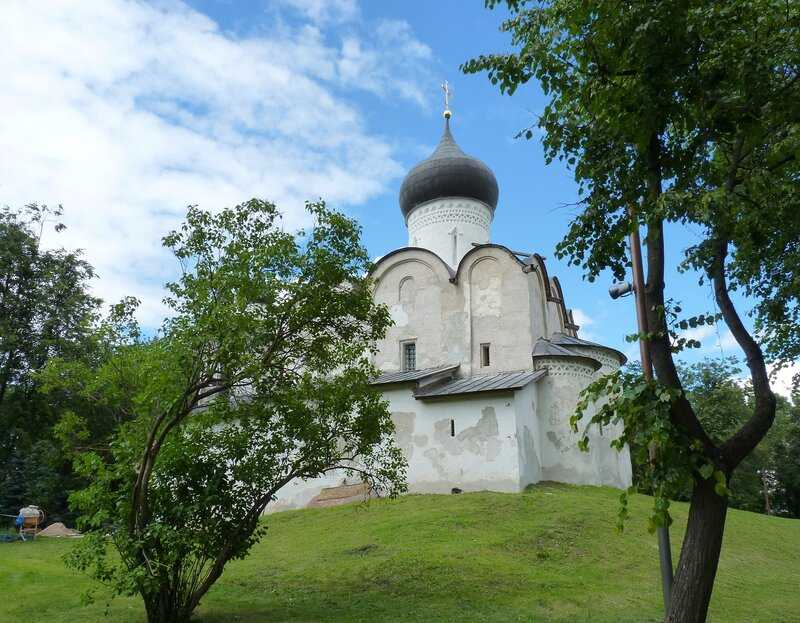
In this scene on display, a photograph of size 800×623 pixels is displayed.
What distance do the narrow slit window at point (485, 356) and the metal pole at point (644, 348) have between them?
12425 millimetres

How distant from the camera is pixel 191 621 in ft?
28.7

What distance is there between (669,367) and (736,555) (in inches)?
324

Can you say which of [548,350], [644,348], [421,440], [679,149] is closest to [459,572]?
[644,348]

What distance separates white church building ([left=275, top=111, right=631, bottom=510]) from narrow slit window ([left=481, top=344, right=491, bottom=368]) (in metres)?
0.03

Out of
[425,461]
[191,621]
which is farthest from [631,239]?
[425,461]

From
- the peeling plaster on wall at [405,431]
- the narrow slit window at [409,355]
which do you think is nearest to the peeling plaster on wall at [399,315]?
the narrow slit window at [409,355]

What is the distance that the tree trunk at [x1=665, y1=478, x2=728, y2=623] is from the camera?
6145mm

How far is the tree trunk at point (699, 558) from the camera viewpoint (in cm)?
614

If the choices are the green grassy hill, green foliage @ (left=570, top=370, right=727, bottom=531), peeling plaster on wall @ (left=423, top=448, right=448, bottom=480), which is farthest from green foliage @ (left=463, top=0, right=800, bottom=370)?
peeling plaster on wall @ (left=423, top=448, right=448, bottom=480)

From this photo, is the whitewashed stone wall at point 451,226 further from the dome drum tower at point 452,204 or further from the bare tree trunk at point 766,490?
the bare tree trunk at point 766,490

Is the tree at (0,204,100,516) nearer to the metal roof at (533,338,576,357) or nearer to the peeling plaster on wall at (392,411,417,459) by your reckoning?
the peeling plaster on wall at (392,411,417,459)

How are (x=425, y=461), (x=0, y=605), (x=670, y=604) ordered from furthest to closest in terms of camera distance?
1. (x=425, y=461)
2. (x=0, y=605)
3. (x=670, y=604)

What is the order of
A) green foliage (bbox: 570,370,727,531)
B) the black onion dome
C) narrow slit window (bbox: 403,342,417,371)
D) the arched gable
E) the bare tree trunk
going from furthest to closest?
the bare tree trunk
the black onion dome
the arched gable
narrow slit window (bbox: 403,342,417,371)
green foliage (bbox: 570,370,727,531)

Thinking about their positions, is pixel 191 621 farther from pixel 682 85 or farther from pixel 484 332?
pixel 484 332
